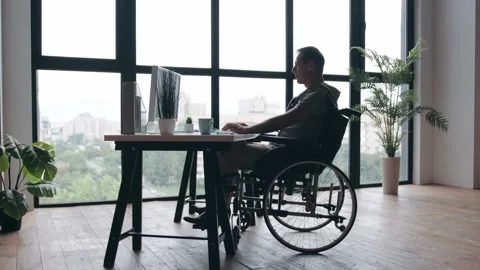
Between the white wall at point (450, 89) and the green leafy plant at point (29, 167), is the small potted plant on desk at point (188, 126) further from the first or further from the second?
the white wall at point (450, 89)

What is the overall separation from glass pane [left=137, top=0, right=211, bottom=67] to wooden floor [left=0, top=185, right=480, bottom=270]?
5.30ft

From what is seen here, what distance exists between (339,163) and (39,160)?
3580 millimetres

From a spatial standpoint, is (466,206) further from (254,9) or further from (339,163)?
(254,9)

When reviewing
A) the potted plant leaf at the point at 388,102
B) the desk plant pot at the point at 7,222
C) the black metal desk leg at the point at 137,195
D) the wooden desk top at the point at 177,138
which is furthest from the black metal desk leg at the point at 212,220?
the potted plant leaf at the point at 388,102

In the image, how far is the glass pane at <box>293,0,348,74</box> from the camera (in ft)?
18.4

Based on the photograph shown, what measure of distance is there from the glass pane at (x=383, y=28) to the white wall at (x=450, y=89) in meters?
0.26

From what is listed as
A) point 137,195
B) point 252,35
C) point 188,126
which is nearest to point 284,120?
point 188,126

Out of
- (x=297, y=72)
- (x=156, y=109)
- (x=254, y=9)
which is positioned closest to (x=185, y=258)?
(x=156, y=109)

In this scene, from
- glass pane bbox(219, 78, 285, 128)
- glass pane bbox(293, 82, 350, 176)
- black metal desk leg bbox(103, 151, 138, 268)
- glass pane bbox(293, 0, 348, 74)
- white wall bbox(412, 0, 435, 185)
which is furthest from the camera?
white wall bbox(412, 0, 435, 185)

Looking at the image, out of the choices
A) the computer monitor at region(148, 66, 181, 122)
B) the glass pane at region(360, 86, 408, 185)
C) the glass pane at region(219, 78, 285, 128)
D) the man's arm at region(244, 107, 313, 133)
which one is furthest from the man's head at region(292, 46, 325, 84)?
the glass pane at region(360, 86, 408, 185)

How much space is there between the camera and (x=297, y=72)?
10.1 ft

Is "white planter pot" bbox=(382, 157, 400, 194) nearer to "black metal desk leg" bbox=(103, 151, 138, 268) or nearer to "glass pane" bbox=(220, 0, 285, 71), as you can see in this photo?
"glass pane" bbox=(220, 0, 285, 71)

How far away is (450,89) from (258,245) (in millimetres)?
4120

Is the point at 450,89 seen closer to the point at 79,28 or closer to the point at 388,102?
the point at 388,102
